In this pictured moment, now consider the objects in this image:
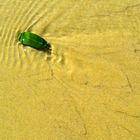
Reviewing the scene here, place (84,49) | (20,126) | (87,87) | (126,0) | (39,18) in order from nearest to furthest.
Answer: (20,126), (87,87), (84,49), (39,18), (126,0)

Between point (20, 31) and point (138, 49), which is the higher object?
point (20, 31)

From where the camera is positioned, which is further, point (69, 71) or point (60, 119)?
point (69, 71)

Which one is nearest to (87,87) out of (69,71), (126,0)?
(69,71)

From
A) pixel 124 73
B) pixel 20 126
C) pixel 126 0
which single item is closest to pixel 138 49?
pixel 124 73

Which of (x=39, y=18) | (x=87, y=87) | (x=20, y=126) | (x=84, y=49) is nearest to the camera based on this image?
(x=20, y=126)

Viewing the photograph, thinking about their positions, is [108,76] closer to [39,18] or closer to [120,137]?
[120,137]

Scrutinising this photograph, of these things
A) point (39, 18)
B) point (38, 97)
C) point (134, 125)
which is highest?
point (39, 18)
